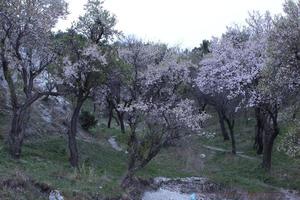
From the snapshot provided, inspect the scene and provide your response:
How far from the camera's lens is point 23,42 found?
2522 cm

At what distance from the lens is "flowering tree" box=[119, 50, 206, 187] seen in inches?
866

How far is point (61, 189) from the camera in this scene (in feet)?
53.0

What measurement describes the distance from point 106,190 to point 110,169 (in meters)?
9.60

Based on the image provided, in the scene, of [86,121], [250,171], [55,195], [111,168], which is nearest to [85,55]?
[111,168]

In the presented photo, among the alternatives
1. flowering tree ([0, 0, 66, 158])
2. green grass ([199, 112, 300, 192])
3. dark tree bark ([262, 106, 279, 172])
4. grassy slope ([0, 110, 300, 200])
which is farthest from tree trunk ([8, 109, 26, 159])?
dark tree bark ([262, 106, 279, 172])

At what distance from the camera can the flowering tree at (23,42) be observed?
23859mm

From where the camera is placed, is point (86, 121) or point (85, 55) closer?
point (85, 55)

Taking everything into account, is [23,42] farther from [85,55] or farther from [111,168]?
[111,168]

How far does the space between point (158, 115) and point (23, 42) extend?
862cm

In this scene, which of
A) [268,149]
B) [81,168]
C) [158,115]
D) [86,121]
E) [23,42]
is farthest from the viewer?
[86,121]

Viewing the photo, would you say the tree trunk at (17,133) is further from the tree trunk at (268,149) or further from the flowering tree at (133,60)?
the tree trunk at (268,149)

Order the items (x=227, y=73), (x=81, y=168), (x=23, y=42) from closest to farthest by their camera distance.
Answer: (x=81, y=168), (x=23, y=42), (x=227, y=73)

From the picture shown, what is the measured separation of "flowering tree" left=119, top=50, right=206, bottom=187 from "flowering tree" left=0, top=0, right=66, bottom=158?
19.5ft

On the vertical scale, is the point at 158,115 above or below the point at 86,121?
above
